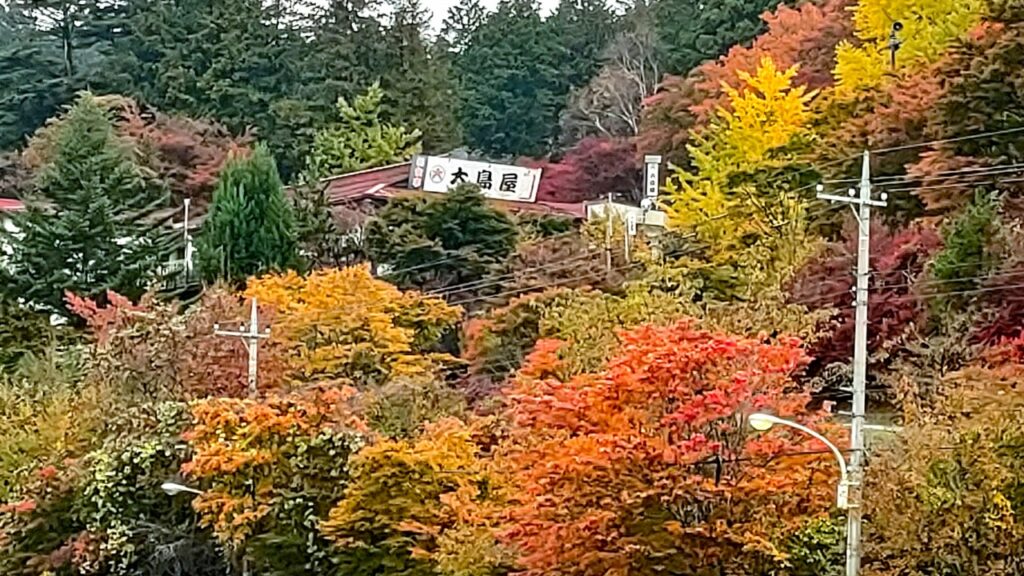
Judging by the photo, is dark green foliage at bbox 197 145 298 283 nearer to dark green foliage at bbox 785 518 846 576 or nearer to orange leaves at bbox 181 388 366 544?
orange leaves at bbox 181 388 366 544

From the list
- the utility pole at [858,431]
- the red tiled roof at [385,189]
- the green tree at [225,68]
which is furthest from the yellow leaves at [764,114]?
the green tree at [225,68]

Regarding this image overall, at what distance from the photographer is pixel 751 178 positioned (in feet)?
95.9

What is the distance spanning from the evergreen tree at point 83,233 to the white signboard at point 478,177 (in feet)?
24.1

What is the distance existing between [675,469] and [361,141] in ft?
113

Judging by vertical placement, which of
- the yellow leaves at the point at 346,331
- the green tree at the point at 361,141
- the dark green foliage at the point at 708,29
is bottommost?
the yellow leaves at the point at 346,331

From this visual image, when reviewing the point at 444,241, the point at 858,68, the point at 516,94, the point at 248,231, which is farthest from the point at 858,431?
the point at 516,94

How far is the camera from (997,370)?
17.2 m

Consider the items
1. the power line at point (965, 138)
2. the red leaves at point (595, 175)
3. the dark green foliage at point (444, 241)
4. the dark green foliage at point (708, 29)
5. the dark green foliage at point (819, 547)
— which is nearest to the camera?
the dark green foliage at point (819, 547)

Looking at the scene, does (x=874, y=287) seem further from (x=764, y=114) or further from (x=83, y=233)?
(x=83, y=233)

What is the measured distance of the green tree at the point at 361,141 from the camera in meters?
49.1

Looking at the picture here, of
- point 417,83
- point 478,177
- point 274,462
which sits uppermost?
point 417,83

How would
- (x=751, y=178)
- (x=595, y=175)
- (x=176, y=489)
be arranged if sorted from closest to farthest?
(x=176, y=489)
(x=751, y=178)
(x=595, y=175)

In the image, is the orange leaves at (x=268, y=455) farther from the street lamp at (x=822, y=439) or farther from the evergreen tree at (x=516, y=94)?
the evergreen tree at (x=516, y=94)

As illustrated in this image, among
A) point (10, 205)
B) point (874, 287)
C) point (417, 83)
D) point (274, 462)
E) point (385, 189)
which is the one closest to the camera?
point (274, 462)
